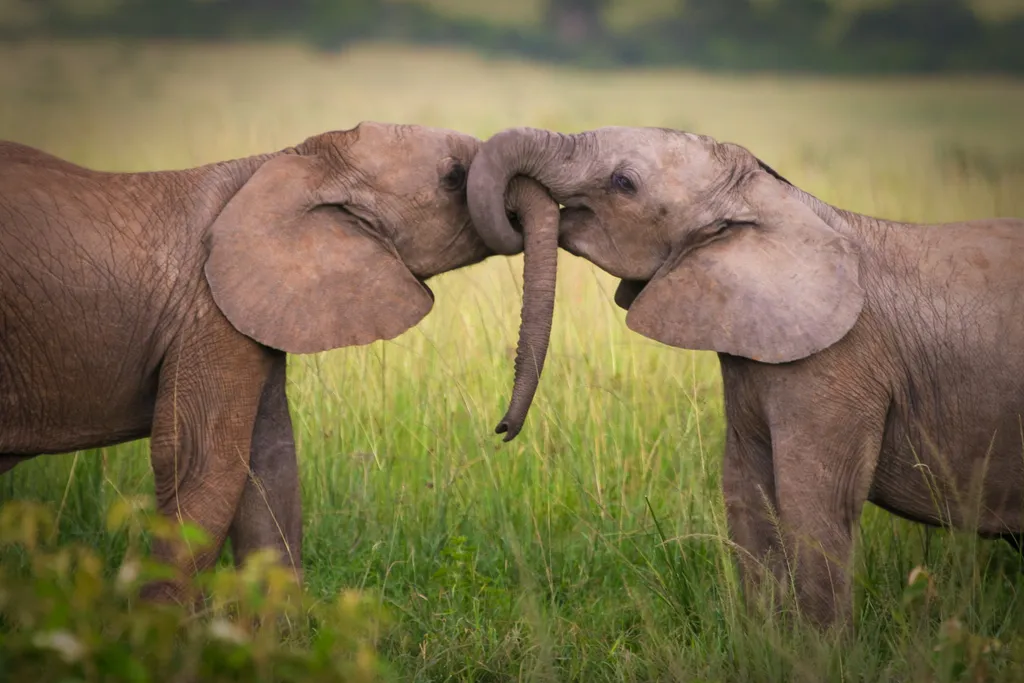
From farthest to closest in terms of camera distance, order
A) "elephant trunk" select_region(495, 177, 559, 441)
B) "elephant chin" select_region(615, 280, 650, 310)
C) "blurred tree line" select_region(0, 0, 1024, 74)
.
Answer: "blurred tree line" select_region(0, 0, 1024, 74) < "elephant chin" select_region(615, 280, 650, 310) < "elephant trunk" select_region(495, 177, 559, 441)

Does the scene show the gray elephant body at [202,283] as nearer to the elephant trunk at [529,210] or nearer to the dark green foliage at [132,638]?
the elephant trunk at [529,210]

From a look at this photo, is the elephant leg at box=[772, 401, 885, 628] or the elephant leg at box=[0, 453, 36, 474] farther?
the elephant leg at box=[0, 453, 36, 474]

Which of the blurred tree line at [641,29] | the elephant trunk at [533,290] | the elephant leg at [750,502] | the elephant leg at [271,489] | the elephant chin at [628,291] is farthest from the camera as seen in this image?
the blurred tree line at [641,29]

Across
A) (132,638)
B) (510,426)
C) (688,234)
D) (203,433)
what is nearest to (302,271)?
(203,433)

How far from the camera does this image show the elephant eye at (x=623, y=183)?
4918mm

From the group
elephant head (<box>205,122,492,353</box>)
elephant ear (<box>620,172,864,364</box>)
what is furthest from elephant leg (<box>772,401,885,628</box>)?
elephant head (<box>205,122,492,353</box>)

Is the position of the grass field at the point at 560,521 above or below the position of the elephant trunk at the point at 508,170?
below

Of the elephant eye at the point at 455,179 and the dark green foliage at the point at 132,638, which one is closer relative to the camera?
the dark green foliage at the point at 132,638

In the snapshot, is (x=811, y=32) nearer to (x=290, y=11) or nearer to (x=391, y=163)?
(x=290, y=11)

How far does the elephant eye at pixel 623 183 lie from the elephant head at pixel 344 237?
0.63m

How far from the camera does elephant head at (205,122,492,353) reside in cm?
497

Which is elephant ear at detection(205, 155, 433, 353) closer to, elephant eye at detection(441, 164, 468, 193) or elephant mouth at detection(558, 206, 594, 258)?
elephant eye at detection(441, 164, 468, 193)

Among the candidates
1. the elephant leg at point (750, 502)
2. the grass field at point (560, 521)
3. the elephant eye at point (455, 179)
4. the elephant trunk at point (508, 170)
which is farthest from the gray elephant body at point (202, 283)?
the elephant leg at point (750, 502)

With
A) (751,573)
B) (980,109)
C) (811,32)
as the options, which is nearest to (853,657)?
(751,573)
